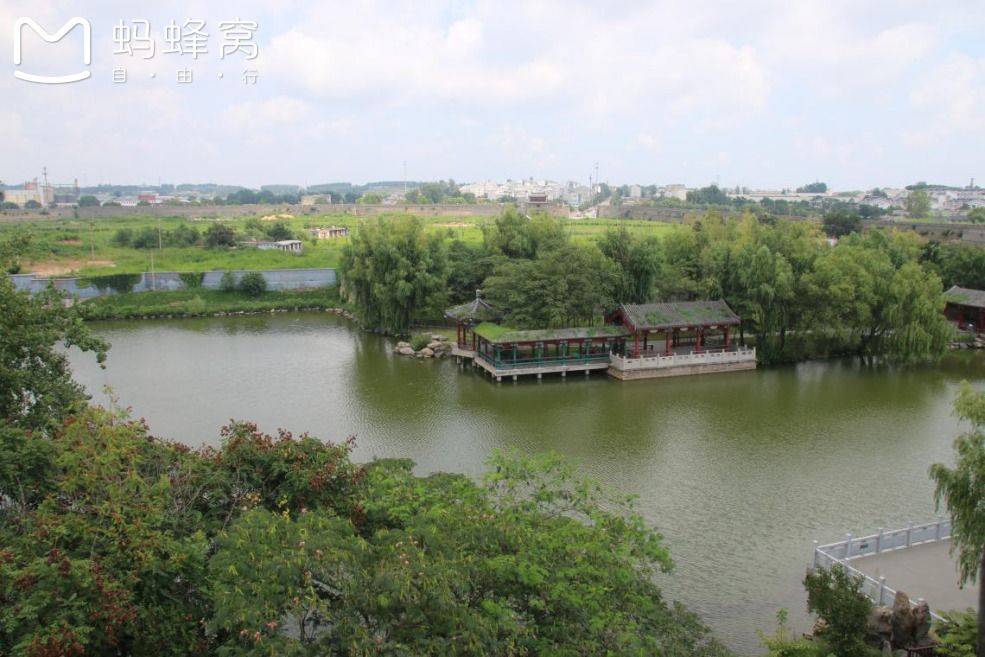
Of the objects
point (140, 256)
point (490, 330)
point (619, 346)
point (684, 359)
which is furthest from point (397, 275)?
point (140, 256)

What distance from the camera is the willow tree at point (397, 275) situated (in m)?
30.2

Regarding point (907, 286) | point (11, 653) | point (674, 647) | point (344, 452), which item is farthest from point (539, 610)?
point (907, 286)

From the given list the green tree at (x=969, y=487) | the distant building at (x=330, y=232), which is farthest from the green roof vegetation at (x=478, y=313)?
the distant building at (x=330, y=232)

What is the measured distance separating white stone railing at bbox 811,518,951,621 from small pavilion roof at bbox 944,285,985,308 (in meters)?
19.3

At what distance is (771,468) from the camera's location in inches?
634

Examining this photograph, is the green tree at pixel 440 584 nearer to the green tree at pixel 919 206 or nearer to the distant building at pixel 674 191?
the green tree at pixel 919 206

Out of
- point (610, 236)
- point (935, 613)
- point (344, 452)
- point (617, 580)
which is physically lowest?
point (935, 613)

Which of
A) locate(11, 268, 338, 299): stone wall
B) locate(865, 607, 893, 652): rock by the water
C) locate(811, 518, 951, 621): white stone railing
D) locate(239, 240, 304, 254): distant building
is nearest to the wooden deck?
locate(811, 518, 951, 621): white stone railing

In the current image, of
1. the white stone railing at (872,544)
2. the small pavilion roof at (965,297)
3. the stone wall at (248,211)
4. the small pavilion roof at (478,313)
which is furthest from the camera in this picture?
→ the stone wall at (248,211)

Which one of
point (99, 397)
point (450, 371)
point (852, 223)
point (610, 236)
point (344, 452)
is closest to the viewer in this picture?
point (344, 452)

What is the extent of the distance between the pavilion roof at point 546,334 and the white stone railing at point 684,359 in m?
0.80

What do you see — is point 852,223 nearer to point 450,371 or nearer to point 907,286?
point 907,286

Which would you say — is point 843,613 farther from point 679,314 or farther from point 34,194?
point 34,194

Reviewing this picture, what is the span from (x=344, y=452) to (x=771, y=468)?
32.5 feet
